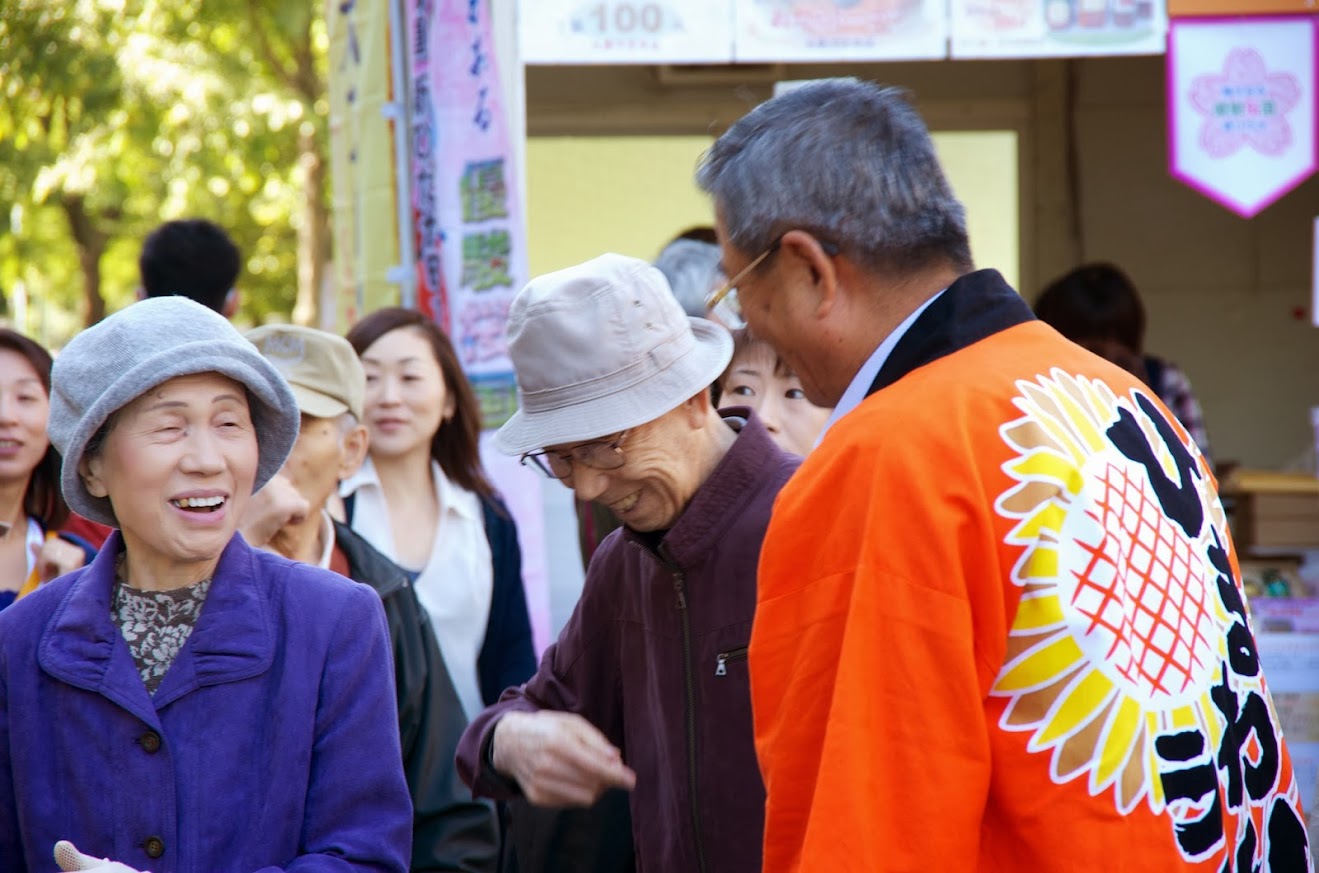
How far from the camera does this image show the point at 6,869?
212 cm

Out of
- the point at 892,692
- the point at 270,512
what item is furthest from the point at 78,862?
the point at 270,512

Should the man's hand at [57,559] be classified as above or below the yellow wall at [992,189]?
below

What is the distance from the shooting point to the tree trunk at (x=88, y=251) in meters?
15.5

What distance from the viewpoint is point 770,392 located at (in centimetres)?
347

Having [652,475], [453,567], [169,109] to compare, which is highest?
[169,109]

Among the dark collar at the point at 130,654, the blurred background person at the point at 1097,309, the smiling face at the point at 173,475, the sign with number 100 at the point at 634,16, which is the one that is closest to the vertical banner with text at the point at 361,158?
the sign with number 100 at the point at 634,16

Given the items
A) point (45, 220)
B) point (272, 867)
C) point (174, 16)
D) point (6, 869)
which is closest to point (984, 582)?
point (272, 867)

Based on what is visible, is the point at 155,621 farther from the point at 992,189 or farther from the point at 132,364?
the point at 992,189

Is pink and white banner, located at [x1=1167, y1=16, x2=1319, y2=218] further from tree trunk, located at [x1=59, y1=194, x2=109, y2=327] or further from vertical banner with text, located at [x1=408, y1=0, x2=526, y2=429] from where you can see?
tree trunk, located at [x1=59, y1=194, x2=109, y2=327]

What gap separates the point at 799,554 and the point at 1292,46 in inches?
162

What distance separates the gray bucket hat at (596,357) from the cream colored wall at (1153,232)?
5.70 metres

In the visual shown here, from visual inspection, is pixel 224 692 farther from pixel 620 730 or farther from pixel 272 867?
pixel 620 730

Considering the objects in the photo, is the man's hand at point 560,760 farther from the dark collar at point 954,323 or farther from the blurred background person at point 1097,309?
the blurred background person at point 1097,309

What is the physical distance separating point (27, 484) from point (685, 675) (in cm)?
A: 231
